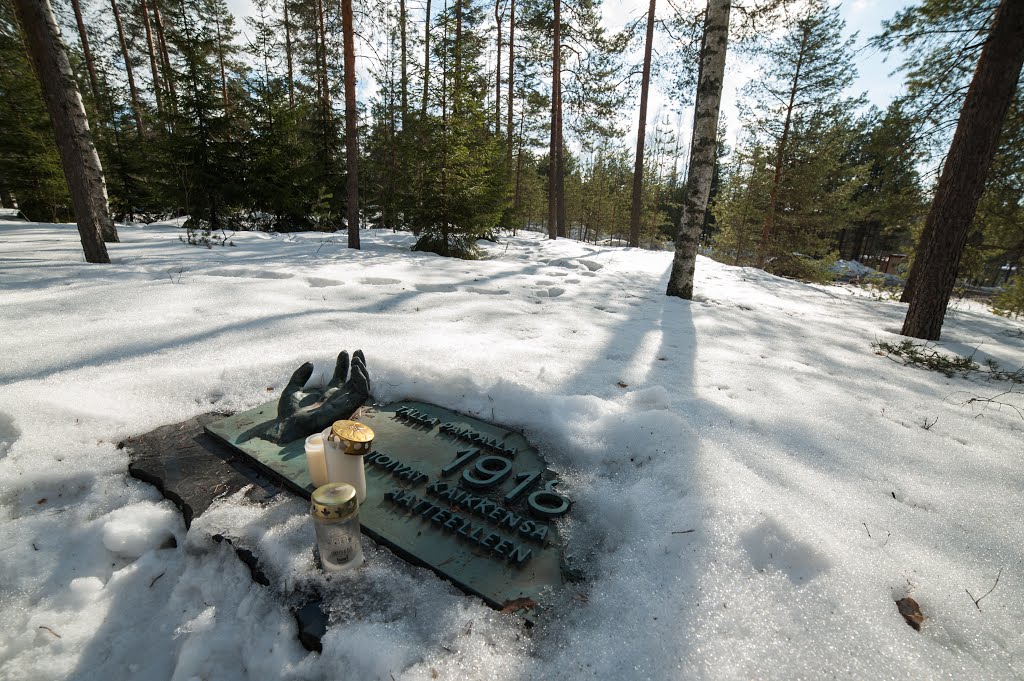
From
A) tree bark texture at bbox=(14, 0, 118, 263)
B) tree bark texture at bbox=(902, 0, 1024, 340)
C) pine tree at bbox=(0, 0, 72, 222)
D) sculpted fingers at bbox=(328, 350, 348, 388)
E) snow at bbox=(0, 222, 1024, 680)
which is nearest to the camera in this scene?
snow at bbox=(0, 222, 1024, 680)

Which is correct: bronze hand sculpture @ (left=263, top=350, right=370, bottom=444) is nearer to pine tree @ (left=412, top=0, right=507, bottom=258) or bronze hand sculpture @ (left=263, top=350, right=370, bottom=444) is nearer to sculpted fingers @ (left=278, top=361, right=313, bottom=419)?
sculpted fingers @ (left=278, top=361, right=313, bottom=419)

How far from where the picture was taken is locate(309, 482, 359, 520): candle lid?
1230mm

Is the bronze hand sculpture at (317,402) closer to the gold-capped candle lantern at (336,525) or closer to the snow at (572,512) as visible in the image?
the snow at (572,512)

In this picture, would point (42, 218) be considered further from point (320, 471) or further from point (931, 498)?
point (931, 498)

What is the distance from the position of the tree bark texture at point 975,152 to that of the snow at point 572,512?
1014mm

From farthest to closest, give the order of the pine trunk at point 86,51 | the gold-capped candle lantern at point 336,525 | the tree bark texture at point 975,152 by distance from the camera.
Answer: the pine trunk at point 86,51 < the tree bark texture at point 975,152 < the gold-capped candle lantern at point 336,525

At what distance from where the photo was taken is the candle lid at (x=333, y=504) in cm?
123

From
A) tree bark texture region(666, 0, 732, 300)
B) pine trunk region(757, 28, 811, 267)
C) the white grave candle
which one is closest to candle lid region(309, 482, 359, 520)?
the white grave candle

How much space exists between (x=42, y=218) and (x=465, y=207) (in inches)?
435

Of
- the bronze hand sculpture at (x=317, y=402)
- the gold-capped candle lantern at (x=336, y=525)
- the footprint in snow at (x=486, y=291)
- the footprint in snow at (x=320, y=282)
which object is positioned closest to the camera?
the gold-capped candle lantern at (x=336, y=525)

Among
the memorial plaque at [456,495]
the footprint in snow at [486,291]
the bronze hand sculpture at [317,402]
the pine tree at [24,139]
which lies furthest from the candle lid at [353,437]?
the pine tree at [24,139]

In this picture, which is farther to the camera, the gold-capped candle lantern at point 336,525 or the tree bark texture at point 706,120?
the tree bark texture at point 706,120

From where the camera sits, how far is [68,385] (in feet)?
7.48

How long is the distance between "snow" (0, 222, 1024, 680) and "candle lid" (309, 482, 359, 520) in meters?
0.23
